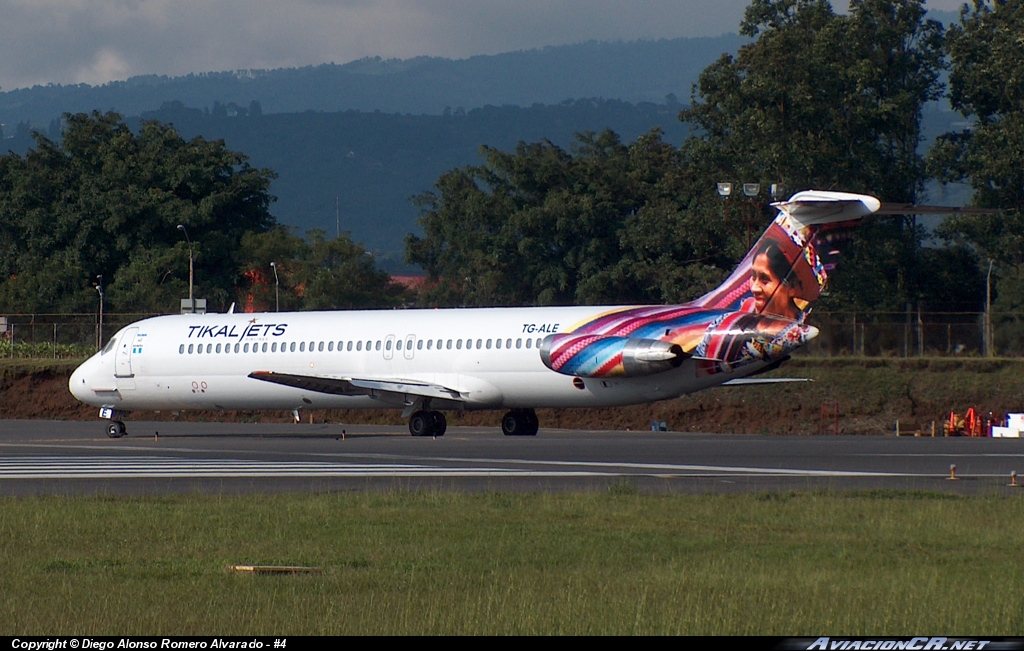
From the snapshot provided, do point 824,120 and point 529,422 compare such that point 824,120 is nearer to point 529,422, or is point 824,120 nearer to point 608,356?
point 529,422

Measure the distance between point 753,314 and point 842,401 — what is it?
14932mm

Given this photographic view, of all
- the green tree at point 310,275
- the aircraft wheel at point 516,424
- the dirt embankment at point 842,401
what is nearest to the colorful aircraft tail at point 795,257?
the aircraft wheel at point 516,424

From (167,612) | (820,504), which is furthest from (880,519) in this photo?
(167,612)

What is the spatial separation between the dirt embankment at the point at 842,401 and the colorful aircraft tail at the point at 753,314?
518 inches

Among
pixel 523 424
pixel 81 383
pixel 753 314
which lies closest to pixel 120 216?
pixel 81 383

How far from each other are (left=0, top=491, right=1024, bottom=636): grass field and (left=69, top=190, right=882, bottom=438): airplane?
1387 cm

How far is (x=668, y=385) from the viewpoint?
32.4m

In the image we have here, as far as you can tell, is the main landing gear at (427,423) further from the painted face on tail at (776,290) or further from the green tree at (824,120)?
the green tree at (824,120)

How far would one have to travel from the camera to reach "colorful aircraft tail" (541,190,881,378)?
3083 cm

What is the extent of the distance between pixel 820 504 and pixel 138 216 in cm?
6358

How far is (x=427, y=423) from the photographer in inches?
1403

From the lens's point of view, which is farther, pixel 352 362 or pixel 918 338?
pixel 918 338

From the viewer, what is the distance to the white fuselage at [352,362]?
33.6 metres

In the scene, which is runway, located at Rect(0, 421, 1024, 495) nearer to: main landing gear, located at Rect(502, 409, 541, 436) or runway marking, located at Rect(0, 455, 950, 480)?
runway marking, located at Rect(0, 455, 950, 480)
